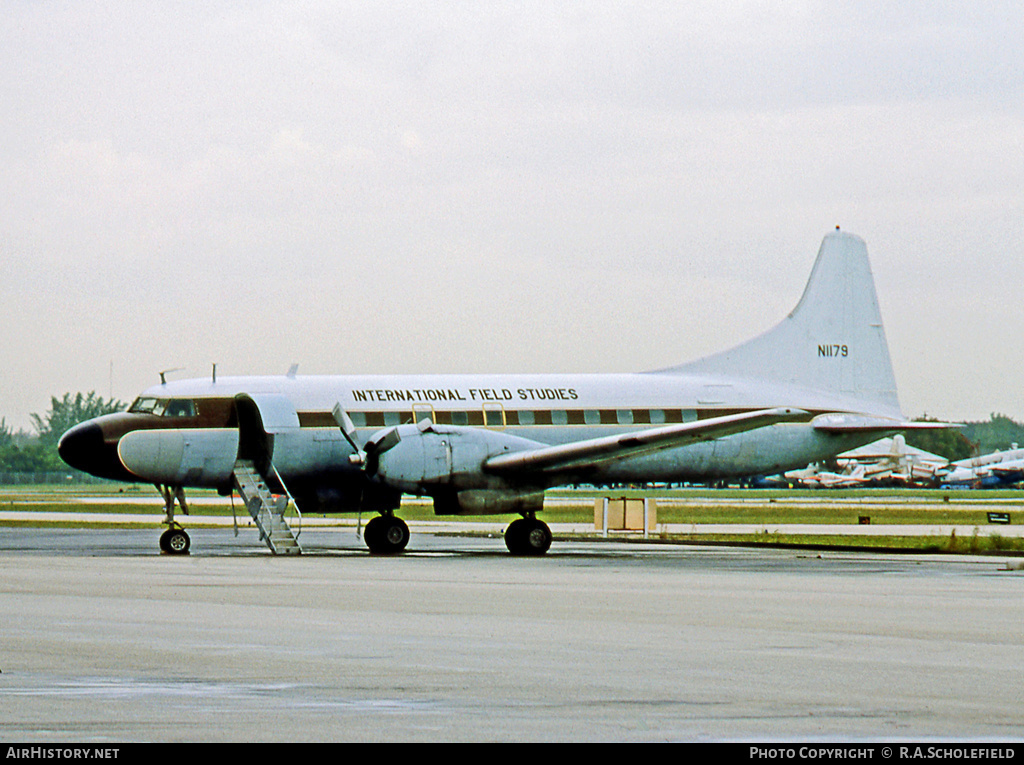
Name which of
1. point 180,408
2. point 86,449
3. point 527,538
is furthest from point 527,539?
point 86,449

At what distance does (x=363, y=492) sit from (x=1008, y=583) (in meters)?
15.1

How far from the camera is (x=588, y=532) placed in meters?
47.2

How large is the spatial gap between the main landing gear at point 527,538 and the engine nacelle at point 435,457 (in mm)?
911

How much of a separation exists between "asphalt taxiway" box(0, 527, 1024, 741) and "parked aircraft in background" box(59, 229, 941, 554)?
18.1 ft

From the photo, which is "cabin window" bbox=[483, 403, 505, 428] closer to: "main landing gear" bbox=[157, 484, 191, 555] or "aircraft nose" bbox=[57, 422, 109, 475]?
"main landing gear" bbox=[157, 484, 191, 555]

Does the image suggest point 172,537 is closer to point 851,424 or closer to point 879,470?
point 851,424

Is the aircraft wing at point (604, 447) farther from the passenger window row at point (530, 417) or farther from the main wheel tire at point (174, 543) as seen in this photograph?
the main wheel tire at point (174, 543)

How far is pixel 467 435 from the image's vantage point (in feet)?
106

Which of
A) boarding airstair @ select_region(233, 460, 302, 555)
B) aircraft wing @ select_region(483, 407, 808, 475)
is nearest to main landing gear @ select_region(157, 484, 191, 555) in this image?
boarding airstair @ select_region(233, 460, 302, 555)

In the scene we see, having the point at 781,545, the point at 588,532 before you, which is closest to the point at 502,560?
the point at 781,545

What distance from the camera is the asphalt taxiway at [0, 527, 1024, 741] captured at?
9.89 metres

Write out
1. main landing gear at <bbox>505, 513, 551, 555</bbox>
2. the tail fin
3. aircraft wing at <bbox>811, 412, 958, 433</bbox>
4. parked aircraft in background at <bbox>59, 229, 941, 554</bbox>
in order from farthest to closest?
1. the tail fin
2. aircraft wing at <bbox>811, 412, 958, 433</bbox>
3. main landing gear at <bbox>505, 513, 551, 555</bbox>
4. parked aircraft in background at <bbox>59, 229, 941, 554</bbox>

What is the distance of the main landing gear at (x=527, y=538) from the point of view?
107ft

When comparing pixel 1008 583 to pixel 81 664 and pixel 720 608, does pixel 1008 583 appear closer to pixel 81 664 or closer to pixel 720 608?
pixel 720 608
